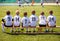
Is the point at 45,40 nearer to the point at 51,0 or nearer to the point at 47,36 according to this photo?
the point at 47,36

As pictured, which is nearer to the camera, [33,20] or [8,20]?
[33,20]

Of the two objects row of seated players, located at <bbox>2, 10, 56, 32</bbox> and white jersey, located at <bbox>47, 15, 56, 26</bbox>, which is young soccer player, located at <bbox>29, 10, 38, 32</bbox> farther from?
white jersey, located at <bbox>47, 15, 56, 26</bbox>

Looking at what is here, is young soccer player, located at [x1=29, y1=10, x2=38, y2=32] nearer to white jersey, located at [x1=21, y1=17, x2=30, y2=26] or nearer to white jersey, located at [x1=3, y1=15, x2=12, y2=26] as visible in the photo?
white jersey, located at [x1=21, y1=17, x2=30, y2=26]

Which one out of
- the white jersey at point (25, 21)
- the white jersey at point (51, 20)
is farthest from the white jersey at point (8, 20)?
the white jersey at point (51, 20)

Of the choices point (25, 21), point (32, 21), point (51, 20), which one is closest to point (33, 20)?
point (32, 21)

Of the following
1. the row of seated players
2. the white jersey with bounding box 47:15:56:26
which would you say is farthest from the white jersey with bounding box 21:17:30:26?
the white jersey with bounding box 47:15:56:26

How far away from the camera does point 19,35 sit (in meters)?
14.2

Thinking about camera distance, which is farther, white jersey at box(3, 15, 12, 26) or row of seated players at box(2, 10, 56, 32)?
white jersey at box(3, 15, 12, 26)

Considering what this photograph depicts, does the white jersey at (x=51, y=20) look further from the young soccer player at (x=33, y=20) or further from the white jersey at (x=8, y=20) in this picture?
the white jersey at (x=8, y=20)

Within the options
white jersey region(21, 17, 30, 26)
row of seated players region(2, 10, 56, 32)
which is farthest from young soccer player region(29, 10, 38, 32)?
white jersey region(21, 17, 30, 26)

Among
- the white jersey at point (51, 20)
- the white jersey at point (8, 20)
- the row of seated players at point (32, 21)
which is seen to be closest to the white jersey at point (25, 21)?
the row of seated players at point (32, 21)

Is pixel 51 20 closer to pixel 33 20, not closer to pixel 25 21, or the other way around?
pixel 33 20

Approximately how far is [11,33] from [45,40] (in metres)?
2.59

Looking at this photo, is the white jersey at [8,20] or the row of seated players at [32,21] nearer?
the row of seated players at [32,21]
